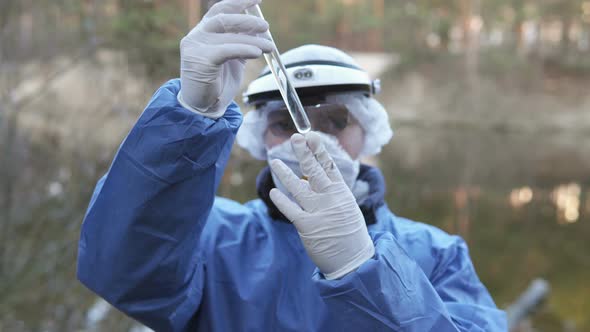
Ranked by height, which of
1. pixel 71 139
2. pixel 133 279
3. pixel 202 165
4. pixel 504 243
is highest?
pixel 202 165

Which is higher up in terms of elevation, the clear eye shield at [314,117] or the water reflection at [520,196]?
the clear eye shield at [314,117]

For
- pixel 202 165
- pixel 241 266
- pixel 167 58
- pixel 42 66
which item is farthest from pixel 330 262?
pixel 42 66

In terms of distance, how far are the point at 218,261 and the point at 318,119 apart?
461 mm

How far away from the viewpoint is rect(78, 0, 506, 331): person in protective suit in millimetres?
1210

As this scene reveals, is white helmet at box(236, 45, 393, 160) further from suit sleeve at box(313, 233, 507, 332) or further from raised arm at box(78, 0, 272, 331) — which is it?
suit sleeve at box(313, 233, 507, 332)

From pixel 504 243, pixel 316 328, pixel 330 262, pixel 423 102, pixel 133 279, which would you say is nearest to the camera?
pixel 330 262

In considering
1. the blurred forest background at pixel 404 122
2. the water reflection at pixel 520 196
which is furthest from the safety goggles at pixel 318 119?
the water reflection at pixel 520 196

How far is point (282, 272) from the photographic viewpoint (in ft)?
5.12

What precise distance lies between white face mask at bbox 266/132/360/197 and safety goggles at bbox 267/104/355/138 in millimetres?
48

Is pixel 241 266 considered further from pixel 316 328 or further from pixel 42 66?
pixel 42 66

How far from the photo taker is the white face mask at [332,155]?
5.23ft

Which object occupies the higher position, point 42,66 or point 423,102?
point 42,66

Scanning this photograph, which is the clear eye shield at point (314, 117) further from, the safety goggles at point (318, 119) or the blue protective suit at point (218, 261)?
the blue protective suit at point (218, 261)

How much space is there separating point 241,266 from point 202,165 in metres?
0.40
